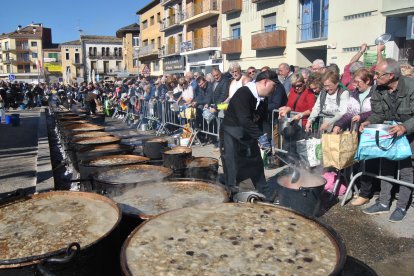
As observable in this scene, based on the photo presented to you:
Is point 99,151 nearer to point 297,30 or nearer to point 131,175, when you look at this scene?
point 131,175

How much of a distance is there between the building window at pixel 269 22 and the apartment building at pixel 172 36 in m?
15.8

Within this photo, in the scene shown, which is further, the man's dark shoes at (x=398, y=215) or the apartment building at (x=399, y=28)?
the apartment building at (x=399, y=28)

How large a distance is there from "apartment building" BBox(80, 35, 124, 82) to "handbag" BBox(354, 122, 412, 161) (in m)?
78.8

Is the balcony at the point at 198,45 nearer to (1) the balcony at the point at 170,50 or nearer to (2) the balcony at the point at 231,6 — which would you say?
(1) the balcony at the point at 170,50

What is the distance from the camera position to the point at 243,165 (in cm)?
527

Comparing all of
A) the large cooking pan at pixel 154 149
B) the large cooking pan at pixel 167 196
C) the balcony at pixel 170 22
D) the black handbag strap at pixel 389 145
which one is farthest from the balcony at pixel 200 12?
the large cooking pan at pixel 167 196

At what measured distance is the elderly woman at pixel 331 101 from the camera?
18.2 feet

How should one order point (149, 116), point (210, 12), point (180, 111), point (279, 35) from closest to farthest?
point (180, 111), point (149, 116), point (279, 35), point (210, 12)

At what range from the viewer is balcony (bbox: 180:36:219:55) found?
33.2 m

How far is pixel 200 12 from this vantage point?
35125 millimetres

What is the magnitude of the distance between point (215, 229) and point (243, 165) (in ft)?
9.11

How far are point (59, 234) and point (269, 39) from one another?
77.2ft

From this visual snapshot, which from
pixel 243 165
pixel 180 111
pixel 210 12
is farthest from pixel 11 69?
pixel 243 165

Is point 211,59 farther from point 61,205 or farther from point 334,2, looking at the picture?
point 61,205
